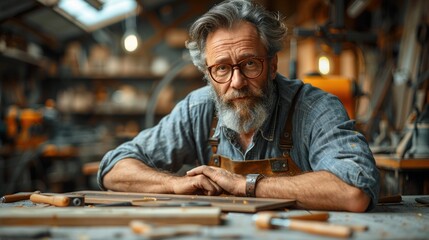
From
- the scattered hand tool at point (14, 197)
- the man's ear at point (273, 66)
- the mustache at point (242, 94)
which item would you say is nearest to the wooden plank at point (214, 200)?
the scattered hand tool at point (14, 197)

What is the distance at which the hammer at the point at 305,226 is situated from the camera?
148 cm

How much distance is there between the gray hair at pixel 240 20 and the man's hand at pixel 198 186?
76 centimetres

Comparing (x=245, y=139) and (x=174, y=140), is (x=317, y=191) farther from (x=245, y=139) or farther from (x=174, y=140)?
(x=174, y=140)

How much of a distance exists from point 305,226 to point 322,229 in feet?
0.19

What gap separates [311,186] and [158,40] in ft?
31.8

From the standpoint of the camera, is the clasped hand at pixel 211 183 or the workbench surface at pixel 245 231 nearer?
the workbench surface at pixel 245 231

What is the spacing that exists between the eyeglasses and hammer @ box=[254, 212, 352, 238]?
3.63ft

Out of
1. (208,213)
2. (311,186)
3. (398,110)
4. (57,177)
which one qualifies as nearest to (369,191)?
(311,186)

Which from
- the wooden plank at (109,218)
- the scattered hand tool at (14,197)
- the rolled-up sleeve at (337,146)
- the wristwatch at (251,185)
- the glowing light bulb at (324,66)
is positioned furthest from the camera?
the glowing light bulb at (324,66)

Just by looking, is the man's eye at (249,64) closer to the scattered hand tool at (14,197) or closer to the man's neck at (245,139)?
the man's neck at (245,139)

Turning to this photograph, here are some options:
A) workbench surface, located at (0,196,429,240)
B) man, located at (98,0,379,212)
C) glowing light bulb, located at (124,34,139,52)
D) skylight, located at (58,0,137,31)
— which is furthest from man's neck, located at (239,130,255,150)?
skylight, located at (58,0,137,31)

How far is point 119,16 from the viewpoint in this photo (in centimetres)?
1097

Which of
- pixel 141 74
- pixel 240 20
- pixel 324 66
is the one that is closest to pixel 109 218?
pixel 240 20

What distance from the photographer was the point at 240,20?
269 centimetres
